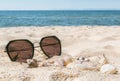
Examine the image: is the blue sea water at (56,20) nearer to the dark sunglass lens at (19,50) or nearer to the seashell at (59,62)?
the dark sunglass lens at (19,50)

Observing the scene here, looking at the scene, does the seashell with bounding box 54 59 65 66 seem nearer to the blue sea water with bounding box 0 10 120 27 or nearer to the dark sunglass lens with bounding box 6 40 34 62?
the dark sunglass lens with bounding box 6 40 34 62

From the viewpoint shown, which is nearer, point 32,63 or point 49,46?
point 32,63

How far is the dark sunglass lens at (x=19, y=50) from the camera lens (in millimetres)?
3953

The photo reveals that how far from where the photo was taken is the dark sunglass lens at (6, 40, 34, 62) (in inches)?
156

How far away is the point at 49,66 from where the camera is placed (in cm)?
357

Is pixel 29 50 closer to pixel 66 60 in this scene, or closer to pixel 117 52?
pixel 66 60

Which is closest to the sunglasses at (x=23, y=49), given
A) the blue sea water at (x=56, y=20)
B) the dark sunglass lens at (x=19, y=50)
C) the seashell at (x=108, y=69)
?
the dark sunglass lens at (x=19, y=50)

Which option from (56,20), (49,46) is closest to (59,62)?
(49,46)

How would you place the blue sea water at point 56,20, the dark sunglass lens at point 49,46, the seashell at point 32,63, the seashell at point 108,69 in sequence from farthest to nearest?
the blue sea water at point 56,20
the dark sunglass lens at point 49,46
the seashell at point 32,63
the seashell at point 108,69

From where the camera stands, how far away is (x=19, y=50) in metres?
4.04

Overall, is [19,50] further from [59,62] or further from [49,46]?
[59,62]

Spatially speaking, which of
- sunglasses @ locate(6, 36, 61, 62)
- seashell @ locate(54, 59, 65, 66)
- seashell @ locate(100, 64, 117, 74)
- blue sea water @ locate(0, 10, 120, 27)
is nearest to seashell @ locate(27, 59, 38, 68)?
seashell @ locate(54, 59, 65, 66)

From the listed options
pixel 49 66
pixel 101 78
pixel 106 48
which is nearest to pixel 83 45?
pixel 106 48

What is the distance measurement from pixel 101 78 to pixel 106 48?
240 centimetres
